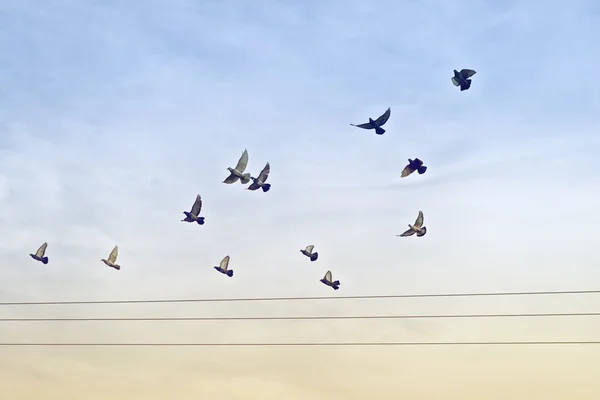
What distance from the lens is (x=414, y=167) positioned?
43312mm

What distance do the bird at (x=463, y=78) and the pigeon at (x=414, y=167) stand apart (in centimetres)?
456

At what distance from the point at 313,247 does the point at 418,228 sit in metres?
7.74

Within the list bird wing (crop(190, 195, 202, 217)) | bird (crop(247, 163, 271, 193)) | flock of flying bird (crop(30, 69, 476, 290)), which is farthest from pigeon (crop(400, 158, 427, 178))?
bird wing (crop(190, 195, 202, 217))

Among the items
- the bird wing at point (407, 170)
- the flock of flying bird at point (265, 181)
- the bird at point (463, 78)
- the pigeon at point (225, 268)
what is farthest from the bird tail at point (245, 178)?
the bird at point (463, 78)

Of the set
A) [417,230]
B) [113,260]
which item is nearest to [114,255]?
[113,260]

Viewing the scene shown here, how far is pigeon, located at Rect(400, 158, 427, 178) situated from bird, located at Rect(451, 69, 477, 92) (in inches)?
180

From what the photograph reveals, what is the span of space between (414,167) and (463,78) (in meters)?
5.36

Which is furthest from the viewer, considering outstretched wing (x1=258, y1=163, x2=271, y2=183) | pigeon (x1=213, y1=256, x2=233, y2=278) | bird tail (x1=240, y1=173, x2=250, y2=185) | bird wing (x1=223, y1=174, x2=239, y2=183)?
pigeon (x1=213, y1=256, x2=233, y2=278)

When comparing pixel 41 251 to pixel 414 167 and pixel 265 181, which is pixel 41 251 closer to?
pixel 265 181

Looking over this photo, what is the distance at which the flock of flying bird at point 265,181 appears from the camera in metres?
42.1

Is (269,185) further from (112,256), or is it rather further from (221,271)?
(112,256)

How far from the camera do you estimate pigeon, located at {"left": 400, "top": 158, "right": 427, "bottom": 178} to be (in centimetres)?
4319

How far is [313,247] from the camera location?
50469mm

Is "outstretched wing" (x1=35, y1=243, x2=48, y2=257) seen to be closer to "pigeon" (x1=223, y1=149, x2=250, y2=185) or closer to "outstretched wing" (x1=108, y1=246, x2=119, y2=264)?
"outstretched wing" (x1=108, y1=246, x2=119, y2=264)
